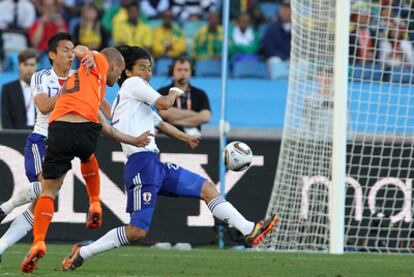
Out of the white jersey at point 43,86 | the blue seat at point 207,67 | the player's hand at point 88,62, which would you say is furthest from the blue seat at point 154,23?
the player's hand at point 88,62

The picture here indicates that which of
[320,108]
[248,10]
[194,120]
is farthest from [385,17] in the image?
[248,10]

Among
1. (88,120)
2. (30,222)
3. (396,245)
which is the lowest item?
(396,245)

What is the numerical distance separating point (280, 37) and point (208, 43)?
1.26 metres

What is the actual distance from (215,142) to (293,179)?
1072mm

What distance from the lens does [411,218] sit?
13.2 meters

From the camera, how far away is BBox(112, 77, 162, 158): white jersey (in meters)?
9.55

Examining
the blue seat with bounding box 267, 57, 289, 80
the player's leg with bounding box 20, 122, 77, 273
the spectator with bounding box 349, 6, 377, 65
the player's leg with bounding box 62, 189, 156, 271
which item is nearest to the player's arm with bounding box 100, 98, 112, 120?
the player's leg with bounding box 62, 189, 156, 271

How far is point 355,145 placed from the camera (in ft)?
43.6

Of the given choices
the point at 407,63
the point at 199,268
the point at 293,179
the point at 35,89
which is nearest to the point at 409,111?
the point at 407,63

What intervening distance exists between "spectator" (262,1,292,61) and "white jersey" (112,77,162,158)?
939 centimetres

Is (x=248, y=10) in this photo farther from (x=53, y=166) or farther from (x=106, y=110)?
(x=53, y=166)

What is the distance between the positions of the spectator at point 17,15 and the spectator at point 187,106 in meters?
5.92

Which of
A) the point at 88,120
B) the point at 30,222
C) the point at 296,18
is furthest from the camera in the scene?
the point at 296,18

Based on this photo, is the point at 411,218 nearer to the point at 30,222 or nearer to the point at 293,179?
the point at 293,179
